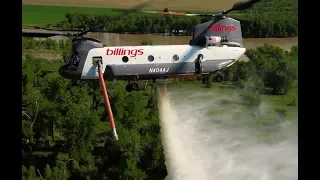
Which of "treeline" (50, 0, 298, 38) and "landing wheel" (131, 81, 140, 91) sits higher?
"treeline" (50, 0, 298, 38)

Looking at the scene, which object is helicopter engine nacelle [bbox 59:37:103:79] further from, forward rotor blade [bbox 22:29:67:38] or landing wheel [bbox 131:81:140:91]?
landing wheel [bbox 131:81:140:91]

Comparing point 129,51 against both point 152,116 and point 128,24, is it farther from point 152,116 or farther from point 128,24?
point 128,24

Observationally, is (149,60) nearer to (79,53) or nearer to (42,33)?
(79,53)

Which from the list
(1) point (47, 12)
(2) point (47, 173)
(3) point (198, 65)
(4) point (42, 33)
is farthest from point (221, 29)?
(1) point (47, 12)

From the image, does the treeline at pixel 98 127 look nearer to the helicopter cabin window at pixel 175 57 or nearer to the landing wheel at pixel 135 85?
the helicopter cabin window at pixel 175 57

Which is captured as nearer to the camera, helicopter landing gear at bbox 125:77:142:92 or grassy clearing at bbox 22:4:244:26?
helicopter landing gear at bbox 125:77:142:92

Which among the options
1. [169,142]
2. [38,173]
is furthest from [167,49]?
[38,173]

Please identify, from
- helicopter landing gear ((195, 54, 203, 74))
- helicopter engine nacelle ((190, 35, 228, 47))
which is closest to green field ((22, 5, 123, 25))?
helicopter engine nacelle ((190, 35, 228, 47))
